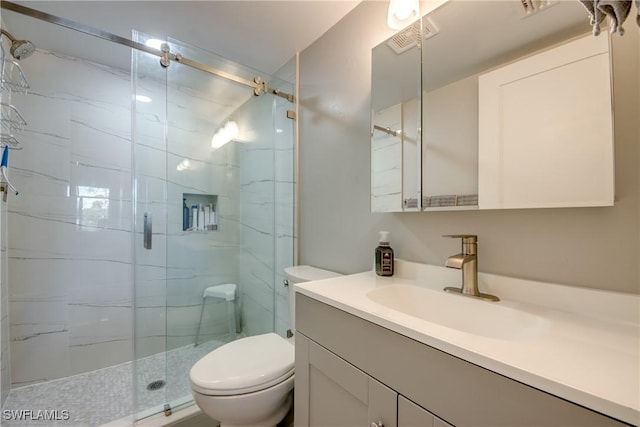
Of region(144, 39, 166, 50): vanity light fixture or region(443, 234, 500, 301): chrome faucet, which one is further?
region(144, 39, 166, 50): vanity light fixture

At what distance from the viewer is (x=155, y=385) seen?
1591mm

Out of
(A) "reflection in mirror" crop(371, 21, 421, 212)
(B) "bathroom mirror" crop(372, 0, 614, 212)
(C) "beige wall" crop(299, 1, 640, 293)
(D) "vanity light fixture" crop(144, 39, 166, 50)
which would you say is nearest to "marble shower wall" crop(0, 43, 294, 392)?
(D) "vanity light fixture" crop(144, 39, 166, 50)

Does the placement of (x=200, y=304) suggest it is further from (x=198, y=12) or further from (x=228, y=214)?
(x=198, y=12)

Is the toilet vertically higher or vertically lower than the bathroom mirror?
lower

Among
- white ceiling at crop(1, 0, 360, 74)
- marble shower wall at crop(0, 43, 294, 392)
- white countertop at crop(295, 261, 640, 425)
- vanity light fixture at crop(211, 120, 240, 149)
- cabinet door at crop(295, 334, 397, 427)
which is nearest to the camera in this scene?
white countertop at crop(295, 261, 640, 425)

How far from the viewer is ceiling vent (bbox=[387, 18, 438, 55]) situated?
1.07m

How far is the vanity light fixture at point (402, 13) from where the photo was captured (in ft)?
3.65

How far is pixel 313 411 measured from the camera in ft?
2.95

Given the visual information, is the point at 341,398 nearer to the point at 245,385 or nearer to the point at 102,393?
the point at 245,385

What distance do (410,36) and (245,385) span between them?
1.61 meters

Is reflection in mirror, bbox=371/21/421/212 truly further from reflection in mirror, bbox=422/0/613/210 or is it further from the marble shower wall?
the marble shower wall

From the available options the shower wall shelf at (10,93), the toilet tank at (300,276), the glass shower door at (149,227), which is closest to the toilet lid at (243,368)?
the toilet tank at (300,276)

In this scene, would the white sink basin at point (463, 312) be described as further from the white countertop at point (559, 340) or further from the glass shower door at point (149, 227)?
the glass shower door at point (149, 227)

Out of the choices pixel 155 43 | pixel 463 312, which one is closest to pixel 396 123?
pixel 463 312
